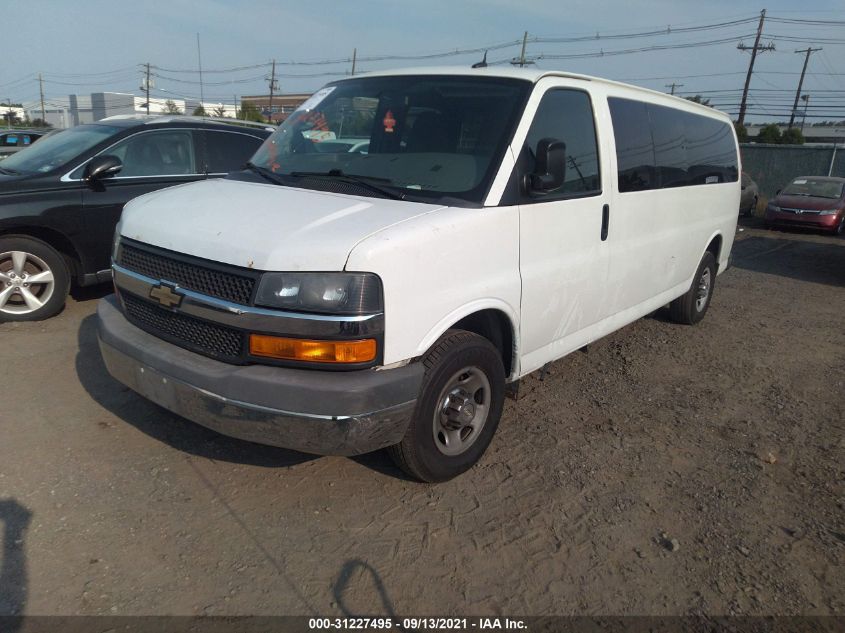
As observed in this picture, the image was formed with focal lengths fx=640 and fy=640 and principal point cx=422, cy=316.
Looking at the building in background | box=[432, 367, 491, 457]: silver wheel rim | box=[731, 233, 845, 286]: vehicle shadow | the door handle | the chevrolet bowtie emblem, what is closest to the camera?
the chevrolet bowtie emblem

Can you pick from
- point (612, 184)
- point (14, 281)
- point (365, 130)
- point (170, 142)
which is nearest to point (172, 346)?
point (365, 130)

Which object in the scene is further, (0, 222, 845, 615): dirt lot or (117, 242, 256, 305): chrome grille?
(117, 242, 256, 305): chrome grille

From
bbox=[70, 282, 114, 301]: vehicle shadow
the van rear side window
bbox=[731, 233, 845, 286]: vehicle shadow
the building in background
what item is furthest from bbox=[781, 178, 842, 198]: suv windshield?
the building in background

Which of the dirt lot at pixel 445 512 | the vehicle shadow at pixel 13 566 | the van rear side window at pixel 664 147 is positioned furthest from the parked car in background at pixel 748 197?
the vehicle shadow at pixel 13 566

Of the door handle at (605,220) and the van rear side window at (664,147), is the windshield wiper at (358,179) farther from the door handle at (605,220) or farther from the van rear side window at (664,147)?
the van rear side window at (664,147)

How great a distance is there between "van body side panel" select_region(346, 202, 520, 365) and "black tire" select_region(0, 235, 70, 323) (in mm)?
4135

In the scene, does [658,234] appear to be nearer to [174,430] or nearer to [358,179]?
[358,179]

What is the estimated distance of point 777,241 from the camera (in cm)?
1477

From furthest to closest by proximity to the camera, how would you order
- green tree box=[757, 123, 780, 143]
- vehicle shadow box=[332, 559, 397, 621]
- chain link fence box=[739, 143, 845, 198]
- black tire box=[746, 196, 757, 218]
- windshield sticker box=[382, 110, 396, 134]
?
green tree box=[757, 123, 780, 143]
chain link fence box=[739, 143, 845, 198]
black tire box=[746, 196, 757, 218]
windshield sticker box=[382, 110, 396, 134]
vehicle shadow box=[332, 559, 397, 621]

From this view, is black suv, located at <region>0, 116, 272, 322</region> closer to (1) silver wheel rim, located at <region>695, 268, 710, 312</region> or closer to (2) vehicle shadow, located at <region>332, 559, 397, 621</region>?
(2) vehicle shadow, located at <region>332, 559, 397, 621</region>

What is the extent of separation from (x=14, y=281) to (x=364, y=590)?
454 centimetres

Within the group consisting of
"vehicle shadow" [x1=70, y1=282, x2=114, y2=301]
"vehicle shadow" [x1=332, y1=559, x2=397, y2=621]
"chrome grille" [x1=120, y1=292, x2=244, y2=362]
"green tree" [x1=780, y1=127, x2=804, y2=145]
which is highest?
"green tree" [x1=780, y1=127, x2=804, y2=145]

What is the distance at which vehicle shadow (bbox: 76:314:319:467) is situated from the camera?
3.64m

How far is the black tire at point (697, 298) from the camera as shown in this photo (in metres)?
6.44
